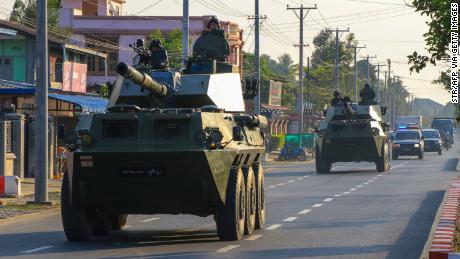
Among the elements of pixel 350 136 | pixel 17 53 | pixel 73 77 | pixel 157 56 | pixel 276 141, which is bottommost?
pixel 276 141

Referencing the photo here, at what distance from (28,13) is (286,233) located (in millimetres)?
69754

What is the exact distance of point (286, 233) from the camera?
19922 millimetres

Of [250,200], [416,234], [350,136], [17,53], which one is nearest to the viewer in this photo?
[416,234]

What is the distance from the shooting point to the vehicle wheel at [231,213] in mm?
18047

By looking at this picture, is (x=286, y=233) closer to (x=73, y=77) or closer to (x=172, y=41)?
(x=73, y=77)

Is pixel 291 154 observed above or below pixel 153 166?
below

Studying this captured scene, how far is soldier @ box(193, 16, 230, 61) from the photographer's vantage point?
21.5 metres

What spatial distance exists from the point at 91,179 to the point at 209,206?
1.77m

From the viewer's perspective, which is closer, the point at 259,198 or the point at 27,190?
the point at 259,198

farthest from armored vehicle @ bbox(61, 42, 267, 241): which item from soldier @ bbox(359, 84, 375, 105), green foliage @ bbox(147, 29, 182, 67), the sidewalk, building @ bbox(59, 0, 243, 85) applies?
building @ bbox(59, 0, 243, 85)

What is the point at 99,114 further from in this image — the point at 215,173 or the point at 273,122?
the point at 273,122

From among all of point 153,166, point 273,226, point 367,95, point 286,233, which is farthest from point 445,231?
point 367,95

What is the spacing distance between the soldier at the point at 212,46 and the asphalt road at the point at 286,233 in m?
A: 3.00

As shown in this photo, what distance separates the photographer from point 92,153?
17.7 metres
